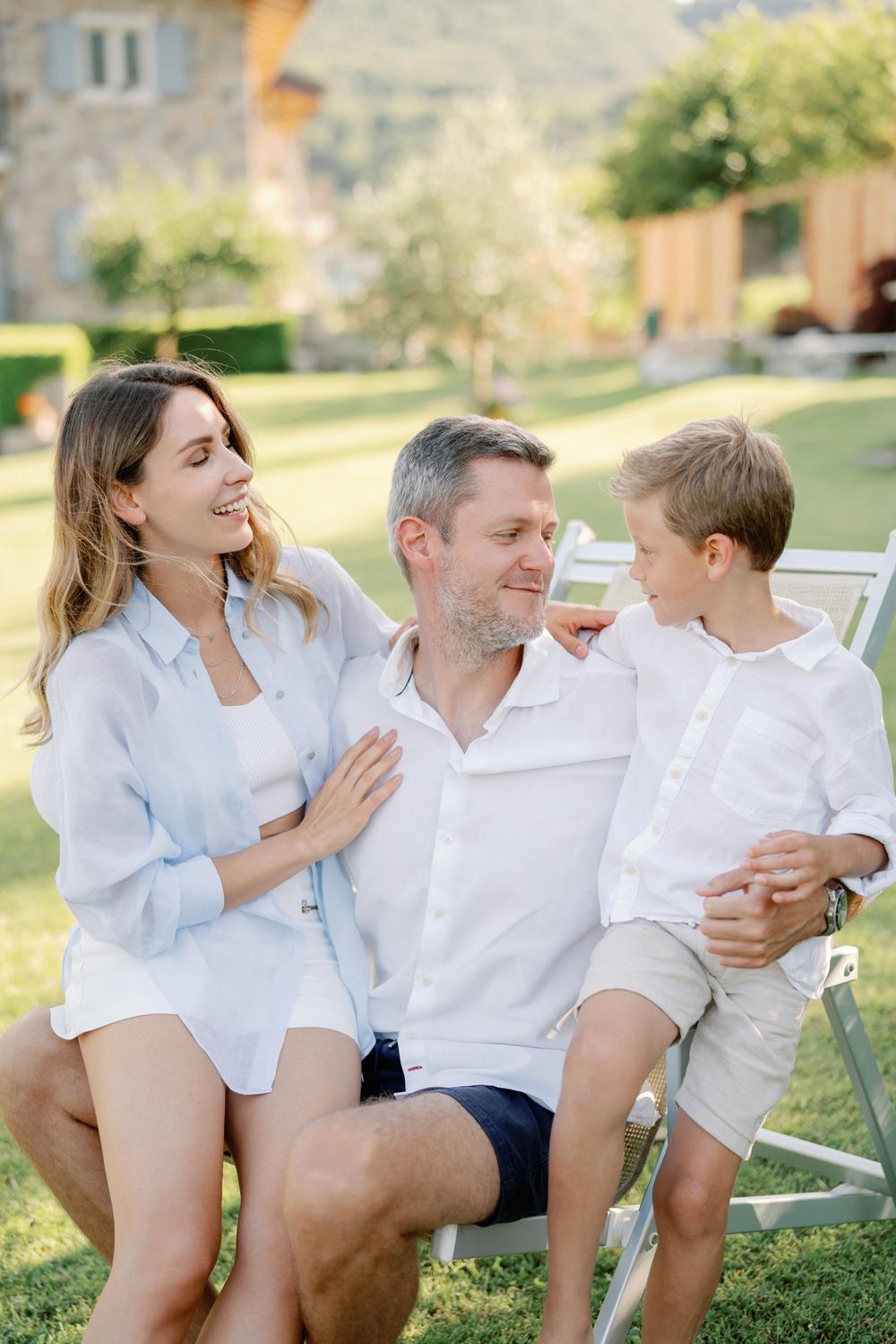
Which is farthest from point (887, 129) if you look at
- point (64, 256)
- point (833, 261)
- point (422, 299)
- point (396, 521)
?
point (396, 521)

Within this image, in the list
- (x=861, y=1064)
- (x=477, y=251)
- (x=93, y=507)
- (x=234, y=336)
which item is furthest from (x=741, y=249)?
(x=93, y=507)

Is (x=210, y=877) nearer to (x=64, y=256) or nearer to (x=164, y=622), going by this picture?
(x=164, y=622)

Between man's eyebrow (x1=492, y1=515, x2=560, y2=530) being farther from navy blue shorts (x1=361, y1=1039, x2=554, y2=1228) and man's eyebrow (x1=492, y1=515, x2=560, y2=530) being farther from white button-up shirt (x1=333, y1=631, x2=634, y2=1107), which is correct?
navy blue shorts (x1=361, y1=1039, x2=554, y2=1228)

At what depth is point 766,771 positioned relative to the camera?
223 cm

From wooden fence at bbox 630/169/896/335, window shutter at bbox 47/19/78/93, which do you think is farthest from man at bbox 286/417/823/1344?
window shutter at bbox 47/19/78/93

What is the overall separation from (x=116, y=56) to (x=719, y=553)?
84.6ft

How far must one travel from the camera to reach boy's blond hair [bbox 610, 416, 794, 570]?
2229 mm

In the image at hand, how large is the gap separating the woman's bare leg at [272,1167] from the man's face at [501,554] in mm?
730

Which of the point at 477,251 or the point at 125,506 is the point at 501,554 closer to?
the point at 125,506

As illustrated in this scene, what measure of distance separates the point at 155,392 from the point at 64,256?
24402mm

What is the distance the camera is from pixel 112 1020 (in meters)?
2.21

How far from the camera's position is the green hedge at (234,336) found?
72.4ft

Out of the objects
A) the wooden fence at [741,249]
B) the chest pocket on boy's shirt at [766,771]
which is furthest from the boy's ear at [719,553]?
the wooden fence at [741,249]

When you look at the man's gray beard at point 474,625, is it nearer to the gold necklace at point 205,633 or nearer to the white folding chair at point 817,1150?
the gold necklace at point 205,633
